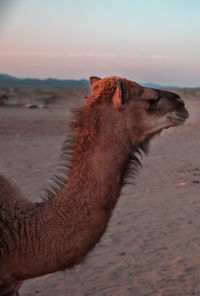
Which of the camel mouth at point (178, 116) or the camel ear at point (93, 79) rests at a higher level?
the camel ear at point (93, 79)

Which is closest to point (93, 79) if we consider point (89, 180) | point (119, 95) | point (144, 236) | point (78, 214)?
point (119, 95)

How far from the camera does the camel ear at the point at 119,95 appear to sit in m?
2.86

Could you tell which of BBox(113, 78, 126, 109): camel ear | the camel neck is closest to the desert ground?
the camel neck

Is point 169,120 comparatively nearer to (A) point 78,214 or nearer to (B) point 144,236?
(A) point 78,214

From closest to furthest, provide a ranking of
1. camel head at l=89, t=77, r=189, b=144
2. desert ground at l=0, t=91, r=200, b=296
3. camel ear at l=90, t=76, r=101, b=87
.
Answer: camel head at l=89, t=77, r=189, b=144 → camel ear at l=90, t=76, r=101, b=87 → desert ground at l=0, t=91, r=200, b=296

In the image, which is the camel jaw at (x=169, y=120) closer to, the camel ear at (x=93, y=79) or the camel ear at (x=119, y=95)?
the camel ear at (x=119, y=95)

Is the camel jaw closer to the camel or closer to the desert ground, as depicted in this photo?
the camel

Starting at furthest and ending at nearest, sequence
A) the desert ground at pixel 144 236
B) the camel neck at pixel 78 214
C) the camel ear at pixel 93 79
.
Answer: the desert ground at pixel 144 236 → the camel ear at pixel 93 79 → the camel neck at pixel 78 214

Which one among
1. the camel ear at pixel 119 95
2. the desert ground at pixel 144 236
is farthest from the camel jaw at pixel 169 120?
the desert ground at pixel 144 236

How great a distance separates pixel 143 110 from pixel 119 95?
0.24 meters

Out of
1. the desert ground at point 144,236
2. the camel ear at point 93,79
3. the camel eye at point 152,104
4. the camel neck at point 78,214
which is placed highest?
the camel ear at point 93,79

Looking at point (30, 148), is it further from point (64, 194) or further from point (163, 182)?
point (64, 194)

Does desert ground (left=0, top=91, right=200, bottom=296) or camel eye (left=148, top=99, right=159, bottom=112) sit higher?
camel eye (left=148, top=99, right=159, bottom=112)

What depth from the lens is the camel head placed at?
297 cm
